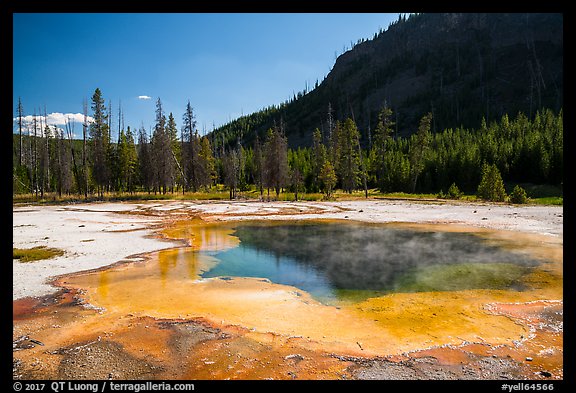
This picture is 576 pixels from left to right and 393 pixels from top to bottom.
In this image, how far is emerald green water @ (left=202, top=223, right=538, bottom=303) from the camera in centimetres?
1236

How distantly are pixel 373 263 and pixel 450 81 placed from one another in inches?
6699

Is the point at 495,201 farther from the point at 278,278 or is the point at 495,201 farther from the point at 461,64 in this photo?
the point at 461,64

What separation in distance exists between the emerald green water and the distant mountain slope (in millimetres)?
107829

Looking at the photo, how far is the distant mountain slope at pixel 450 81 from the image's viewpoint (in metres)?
130

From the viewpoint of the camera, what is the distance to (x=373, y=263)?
15930mm

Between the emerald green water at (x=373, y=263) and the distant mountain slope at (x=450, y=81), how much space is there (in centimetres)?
10783

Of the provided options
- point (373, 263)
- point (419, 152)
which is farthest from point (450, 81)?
point (373, 263)

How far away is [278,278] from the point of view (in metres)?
13.8

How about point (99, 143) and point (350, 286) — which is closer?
point (350, 286)

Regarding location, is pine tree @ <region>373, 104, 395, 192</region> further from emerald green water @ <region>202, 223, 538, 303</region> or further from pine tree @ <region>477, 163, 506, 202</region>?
emerald green water @ <region>202, 223, 538, 303</region>

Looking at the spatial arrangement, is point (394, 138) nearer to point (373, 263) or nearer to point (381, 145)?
point (381, 145)

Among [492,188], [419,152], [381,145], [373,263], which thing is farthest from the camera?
[381,145]
